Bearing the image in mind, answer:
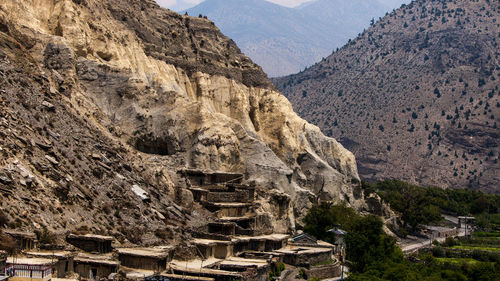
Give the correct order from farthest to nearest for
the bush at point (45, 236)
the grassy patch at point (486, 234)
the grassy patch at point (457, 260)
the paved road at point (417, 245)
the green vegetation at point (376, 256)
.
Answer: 1. the grassy patch at point (486, 234)
2. the paved road at point (417, 245)
3. the grassy patch at point (457, 260)
4. the green vegetation at point (376, 256)
5. the bush at point (45, 236)

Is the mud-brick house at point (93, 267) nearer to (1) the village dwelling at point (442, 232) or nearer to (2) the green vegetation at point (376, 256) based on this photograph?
(2) the green vegetation at point (376, 256)

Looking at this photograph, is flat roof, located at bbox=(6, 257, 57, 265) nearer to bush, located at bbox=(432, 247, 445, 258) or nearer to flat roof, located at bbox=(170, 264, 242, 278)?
flat roof, located at bbox=(170, 264, 242, 278)

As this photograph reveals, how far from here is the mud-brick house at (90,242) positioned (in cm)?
3886

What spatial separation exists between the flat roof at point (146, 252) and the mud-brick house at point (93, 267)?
2187 mm

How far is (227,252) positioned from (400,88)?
503ft

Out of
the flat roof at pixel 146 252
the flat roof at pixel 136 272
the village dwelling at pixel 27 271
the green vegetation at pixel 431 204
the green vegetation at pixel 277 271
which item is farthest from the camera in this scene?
the green vegetation at pixel 431 204

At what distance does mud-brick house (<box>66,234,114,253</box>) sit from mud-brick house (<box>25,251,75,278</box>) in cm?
238

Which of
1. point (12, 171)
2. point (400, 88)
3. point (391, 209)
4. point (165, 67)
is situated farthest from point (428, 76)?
point (12, 171)

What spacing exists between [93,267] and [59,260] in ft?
8.78

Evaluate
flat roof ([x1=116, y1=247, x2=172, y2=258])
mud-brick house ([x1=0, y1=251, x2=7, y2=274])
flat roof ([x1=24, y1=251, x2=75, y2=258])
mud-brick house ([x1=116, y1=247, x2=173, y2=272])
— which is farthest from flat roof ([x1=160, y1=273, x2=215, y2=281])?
mud-brick house ([x1=0, y1=251, x2=7, y2=274])

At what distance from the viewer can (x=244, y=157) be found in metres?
65.6

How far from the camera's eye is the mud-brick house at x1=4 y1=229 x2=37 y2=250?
34.6 meters

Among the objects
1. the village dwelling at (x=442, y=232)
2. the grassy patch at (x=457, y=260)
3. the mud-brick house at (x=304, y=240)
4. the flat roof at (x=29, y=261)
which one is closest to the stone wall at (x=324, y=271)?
the mud-brick house at (x=304, y=240)

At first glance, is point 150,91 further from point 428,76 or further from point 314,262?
point 428,76
